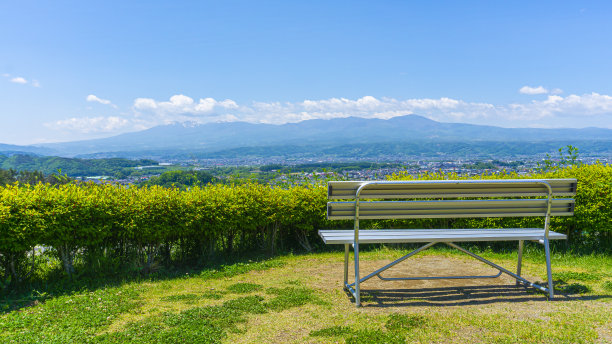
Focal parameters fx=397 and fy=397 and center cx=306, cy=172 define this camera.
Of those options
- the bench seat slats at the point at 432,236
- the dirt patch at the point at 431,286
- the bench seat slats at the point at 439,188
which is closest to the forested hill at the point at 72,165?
the dirt patch at the point at 431,286

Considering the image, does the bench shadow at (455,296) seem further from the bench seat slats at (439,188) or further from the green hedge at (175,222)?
the green hedge at (175,222)

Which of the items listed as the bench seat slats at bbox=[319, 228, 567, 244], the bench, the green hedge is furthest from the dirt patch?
the green hedge

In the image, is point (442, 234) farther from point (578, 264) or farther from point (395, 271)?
point (578, 264)

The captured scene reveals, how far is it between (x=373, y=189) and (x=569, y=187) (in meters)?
2.46

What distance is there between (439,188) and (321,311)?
1.89 meters

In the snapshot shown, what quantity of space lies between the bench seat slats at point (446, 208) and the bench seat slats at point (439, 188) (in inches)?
4.5

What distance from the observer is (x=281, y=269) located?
6410 millimetres

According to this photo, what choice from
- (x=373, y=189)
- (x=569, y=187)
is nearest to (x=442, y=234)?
(x=373, y=189)

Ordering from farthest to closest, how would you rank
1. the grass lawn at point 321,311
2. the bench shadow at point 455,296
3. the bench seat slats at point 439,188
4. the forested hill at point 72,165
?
the forested hill at point 72,165 < the bench shadow at point 455,296 < the bench seat slats at point 439,188 < the grass lawn at point 321,311

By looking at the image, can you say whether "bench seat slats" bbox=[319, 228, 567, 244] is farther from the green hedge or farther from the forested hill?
the forested hill

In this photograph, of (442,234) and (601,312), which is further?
(442,234)

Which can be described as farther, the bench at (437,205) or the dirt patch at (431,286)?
the dirt patch at (431,286)

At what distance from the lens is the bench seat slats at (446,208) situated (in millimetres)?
4516

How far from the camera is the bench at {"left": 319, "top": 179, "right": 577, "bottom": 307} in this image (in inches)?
174
